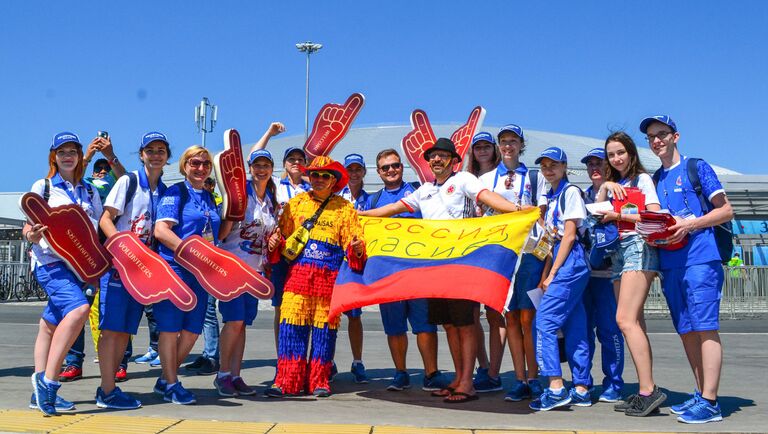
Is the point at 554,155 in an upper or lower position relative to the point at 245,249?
upper

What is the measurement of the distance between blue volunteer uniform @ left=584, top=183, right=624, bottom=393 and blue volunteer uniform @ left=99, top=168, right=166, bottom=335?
11.4 ft

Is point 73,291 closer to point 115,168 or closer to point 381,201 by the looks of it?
point 115,168

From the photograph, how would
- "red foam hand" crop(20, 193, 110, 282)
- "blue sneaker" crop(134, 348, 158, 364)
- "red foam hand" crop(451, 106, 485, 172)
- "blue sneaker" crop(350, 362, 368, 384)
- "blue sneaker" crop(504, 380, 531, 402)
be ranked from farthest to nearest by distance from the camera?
"blue sneaker" crop(134, 348, 158, 364)
"red foam hand" crop(451, 106, 485, 172)
"blue sneaker" crop(350, 362, 368, 384)
"blue sneaker" crop(504, 380, 531, 402)
"red foam hand" crop(20, 193, 110, 282)

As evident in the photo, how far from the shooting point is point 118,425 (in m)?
5.47

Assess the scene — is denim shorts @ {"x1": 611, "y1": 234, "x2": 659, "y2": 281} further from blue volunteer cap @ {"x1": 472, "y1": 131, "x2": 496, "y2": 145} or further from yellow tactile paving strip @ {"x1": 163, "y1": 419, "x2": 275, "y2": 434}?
yellow tactile paving strip @ {"x1": 163, "y1": 419, "x2": 275, "y2": 434}

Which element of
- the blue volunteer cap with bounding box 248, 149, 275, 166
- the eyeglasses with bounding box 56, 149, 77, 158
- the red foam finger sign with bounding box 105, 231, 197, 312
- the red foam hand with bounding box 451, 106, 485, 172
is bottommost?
the red foam finger sign with bounding box 105, 231, 197, 312

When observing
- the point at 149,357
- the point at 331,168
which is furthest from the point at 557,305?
the point at 149,357

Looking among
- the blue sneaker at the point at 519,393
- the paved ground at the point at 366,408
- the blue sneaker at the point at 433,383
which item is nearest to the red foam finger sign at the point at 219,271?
the paved ground at the point at 366,408

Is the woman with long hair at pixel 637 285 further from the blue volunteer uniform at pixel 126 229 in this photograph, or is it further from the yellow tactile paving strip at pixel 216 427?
the blue volunteer uniform at pixel 126 229

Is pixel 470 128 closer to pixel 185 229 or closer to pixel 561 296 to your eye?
pixel 561 296

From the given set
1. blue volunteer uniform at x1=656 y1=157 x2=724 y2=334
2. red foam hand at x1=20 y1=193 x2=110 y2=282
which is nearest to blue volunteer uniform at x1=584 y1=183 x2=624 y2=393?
blue volunteer uniform at x1=656 y1=157 x2=724 y2=334

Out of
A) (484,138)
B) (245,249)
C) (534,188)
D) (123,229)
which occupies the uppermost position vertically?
(484,138)

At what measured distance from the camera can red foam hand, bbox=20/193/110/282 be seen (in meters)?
5.84

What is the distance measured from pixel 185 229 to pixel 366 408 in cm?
192
